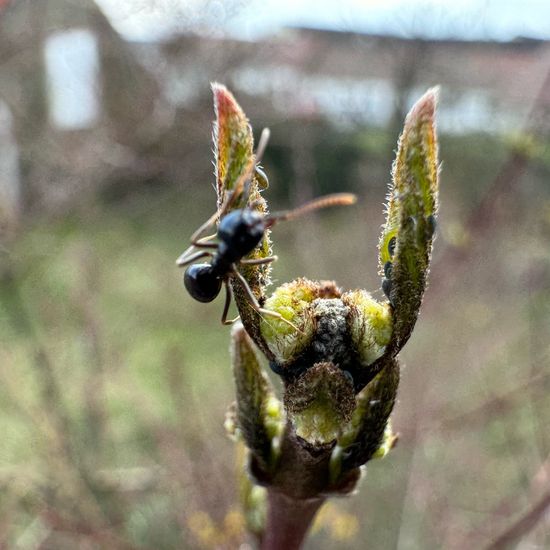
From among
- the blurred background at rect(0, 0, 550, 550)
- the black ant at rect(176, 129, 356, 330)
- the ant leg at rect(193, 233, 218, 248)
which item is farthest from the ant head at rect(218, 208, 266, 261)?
the blurred background at rect(0, 0, 550, 550)

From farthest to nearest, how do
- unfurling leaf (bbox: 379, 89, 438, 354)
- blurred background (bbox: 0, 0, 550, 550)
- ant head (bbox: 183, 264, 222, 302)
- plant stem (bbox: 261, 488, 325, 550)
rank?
1. blurred background (bbox: 0, 0, 550, 550)
2. ant head (bbox: 183, 264, 222, 302)
3. plant stem (bbox: 261, 488, 325, 550)
4. unfurling leaf (bbox: 379, 89, 438, 354)

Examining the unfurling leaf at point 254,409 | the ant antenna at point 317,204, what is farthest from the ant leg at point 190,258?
the unfurling leaf at point 254,409

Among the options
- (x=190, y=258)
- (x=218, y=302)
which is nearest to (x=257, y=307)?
(x=190, y=258)

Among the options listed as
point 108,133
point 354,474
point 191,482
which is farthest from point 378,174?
point 354,474

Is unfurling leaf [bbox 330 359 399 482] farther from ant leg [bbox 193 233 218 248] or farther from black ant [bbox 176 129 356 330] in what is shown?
ant leg [bbox 193 233 218 248]

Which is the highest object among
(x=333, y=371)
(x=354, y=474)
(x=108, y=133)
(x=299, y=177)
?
(x=333, y=371)

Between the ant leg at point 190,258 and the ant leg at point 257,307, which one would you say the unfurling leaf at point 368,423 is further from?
the ant leg at point 190,258

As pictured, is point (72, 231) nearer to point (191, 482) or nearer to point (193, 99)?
point (193, 99)
